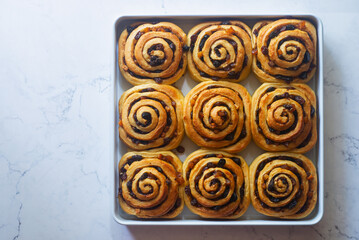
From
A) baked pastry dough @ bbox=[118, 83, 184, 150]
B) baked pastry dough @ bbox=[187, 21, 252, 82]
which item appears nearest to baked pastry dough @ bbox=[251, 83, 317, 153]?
baked pastry dough @ bbox=[187, 21, 252, 82]

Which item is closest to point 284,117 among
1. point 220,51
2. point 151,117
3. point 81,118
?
point 220,51

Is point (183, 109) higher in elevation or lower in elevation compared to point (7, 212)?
higher

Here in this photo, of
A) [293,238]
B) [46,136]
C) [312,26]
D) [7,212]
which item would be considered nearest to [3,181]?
[7,212]

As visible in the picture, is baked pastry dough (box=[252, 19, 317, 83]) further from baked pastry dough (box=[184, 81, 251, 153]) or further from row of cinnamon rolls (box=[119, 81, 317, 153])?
baked pastry dough (box=[184, 81, 251, 153])

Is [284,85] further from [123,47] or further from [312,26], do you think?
[123,47]

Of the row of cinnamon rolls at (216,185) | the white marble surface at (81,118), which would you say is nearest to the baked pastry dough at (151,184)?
the row of cinnamon rolls at (216,185)

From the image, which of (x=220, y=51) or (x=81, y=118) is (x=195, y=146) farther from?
(x=81, y=118)
